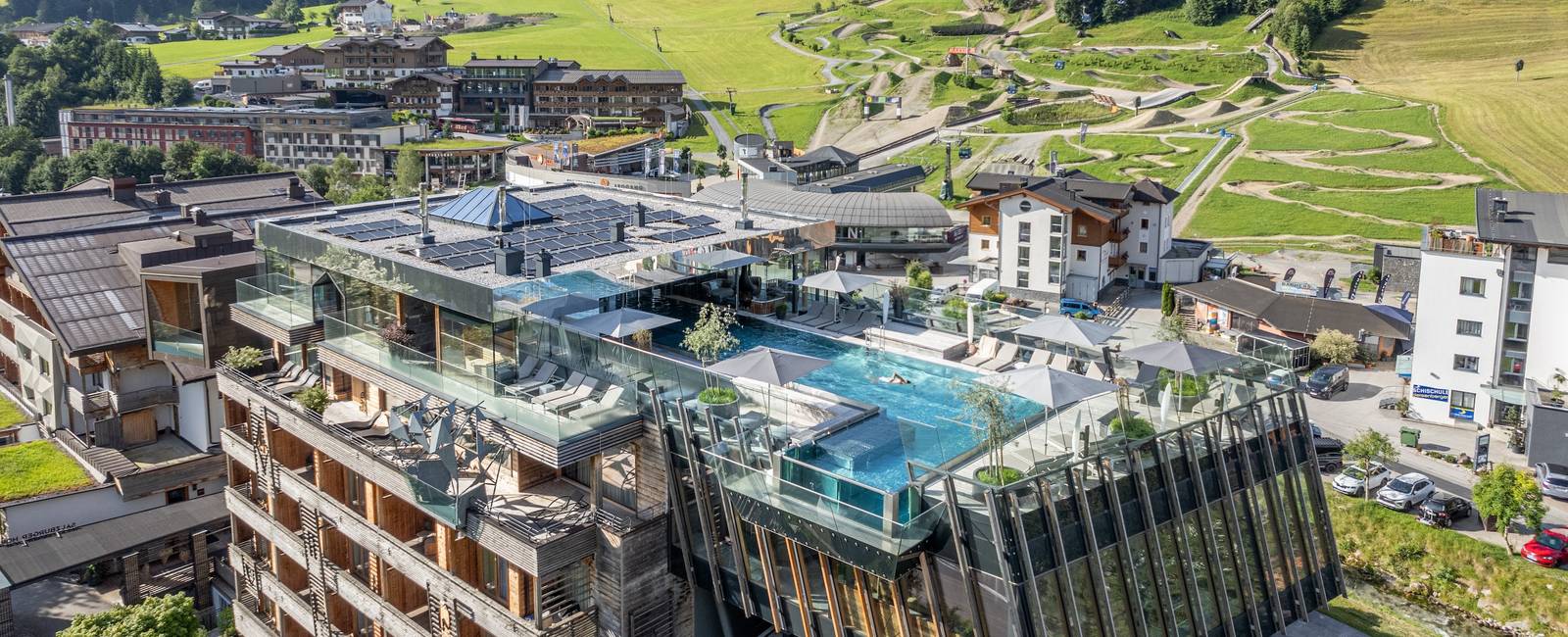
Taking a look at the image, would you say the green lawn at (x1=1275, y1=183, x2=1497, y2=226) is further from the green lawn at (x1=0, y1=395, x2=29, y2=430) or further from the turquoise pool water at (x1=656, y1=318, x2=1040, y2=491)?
the green lawn at (x1=0, y1=395, x2=29, y2=430)

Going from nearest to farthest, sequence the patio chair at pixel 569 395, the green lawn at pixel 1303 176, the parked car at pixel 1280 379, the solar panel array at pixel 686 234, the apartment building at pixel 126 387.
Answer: the patio chair at pixel 569 395 → the parked car at pixel 1280 379 → the solar panel array at pixel 686 234 → the apartment building at pixel 126 387 → the green lawn at pixel 1303 176

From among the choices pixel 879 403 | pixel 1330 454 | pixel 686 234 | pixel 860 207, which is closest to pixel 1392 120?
pixel 860 207

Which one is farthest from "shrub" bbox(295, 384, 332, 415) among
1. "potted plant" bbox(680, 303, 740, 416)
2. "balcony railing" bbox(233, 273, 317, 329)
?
"potted plant" bbox(680, 303, 740, 416)

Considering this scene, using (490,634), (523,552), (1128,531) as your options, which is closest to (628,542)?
(523,552)

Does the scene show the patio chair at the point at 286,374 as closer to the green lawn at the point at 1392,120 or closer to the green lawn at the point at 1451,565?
the green lawn at the point at 1451,565

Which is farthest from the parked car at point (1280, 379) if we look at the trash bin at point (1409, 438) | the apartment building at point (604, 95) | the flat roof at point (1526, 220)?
the apartment building at point (604, 95)

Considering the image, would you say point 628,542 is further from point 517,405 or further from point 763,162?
point 763,162
